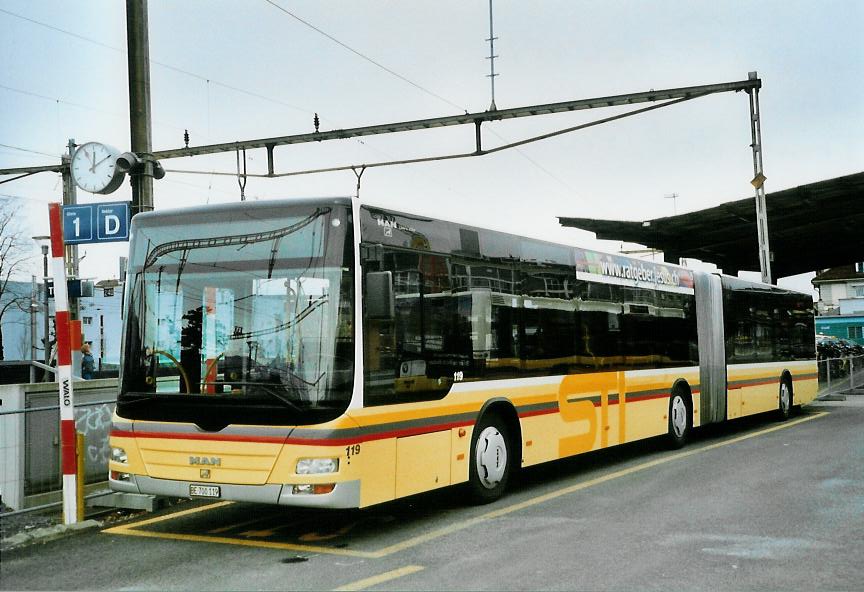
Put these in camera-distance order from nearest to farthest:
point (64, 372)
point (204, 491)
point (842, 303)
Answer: point (204, 491)
point (64, 372)
point (842, 303)

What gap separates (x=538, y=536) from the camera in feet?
26.5

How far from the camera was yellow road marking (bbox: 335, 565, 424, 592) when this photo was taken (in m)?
6.40

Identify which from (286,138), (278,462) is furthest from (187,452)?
(286,138)

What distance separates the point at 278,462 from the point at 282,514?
205cm

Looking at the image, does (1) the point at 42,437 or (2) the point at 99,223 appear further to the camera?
(2) the point at 99,223

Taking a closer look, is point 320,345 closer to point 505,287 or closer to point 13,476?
point 505,287

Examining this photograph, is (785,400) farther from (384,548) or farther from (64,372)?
(64,372)

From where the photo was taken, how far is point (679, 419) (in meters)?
15.1

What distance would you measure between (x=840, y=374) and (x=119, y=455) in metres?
24.9

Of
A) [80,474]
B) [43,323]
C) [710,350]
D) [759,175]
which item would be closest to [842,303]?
[43,323]

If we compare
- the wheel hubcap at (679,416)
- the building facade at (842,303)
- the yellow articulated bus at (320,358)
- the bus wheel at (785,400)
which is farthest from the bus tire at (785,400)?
the building facade at (842,303)

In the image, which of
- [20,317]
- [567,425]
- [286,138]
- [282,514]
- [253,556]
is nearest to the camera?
Answer: [253,556]

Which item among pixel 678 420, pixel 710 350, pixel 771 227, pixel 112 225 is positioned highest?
pixel 771 227

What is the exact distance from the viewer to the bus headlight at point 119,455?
8320 millimetres
